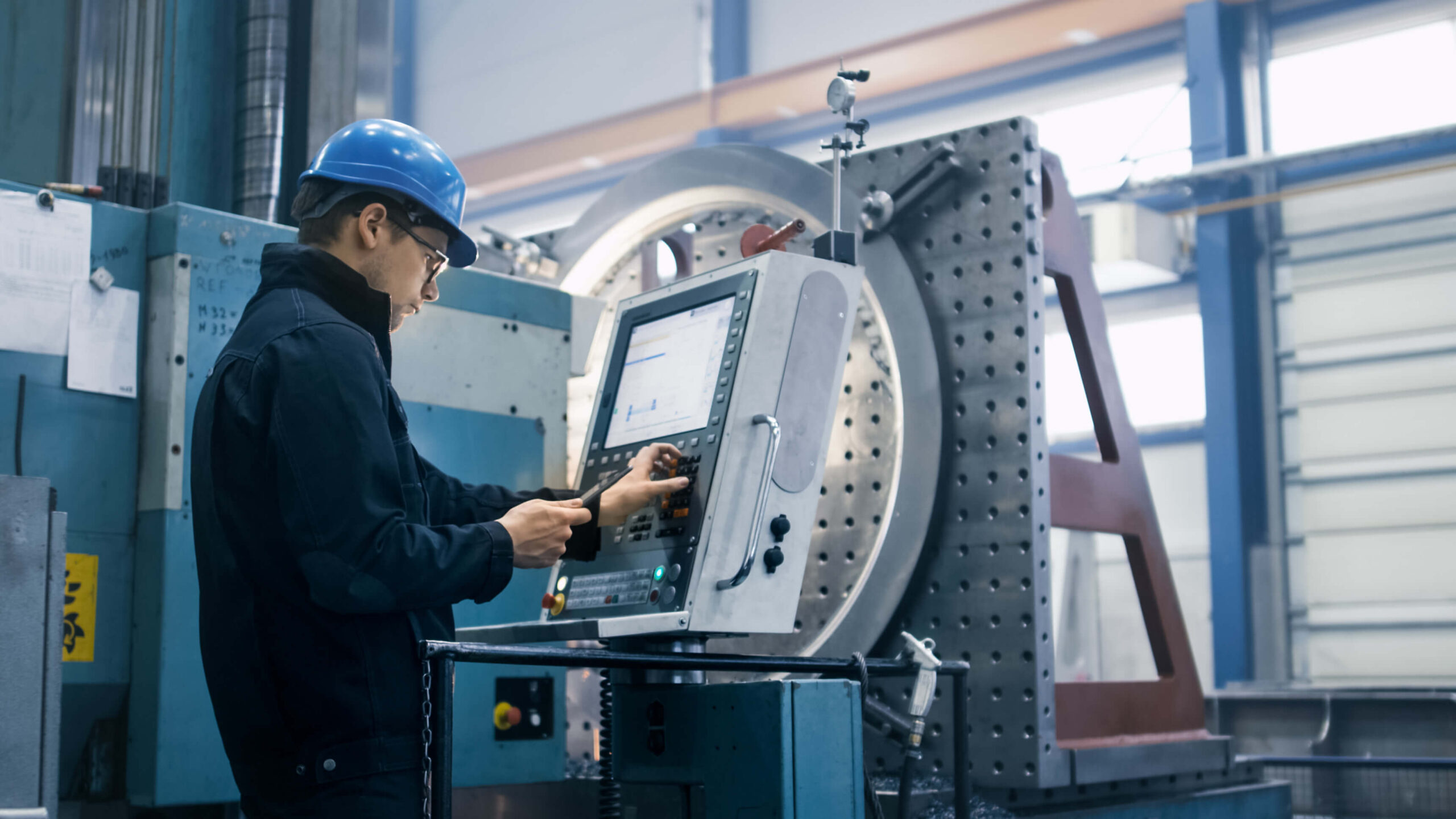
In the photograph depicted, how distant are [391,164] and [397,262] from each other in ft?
0.36

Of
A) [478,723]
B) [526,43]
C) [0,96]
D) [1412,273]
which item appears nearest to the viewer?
[478,723]

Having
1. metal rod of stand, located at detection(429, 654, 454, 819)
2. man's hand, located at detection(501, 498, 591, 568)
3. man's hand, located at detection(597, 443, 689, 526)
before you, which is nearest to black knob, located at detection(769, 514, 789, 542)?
man's hand, located at detection(597, 443, 689, 526)

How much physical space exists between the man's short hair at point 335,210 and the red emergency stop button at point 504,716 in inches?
40.1

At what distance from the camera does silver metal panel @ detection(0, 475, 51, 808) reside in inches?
46.8

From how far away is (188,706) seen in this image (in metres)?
1.88

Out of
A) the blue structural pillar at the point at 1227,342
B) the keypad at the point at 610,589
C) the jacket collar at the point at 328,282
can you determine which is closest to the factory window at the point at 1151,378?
the blue structural pillar at the point at 1227,342

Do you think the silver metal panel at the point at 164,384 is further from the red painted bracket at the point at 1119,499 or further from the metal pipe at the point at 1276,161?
the metal pipe at the point at 1276,161

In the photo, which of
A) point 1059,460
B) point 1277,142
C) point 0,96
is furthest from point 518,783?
point 1277,142

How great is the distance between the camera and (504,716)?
226 centimetres

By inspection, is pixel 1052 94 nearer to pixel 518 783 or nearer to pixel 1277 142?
pixel 1277 142

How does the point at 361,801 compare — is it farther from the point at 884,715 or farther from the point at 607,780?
the point at 884,715

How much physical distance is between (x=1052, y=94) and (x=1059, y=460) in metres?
5.59

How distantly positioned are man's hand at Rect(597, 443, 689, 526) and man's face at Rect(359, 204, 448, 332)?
33 cm

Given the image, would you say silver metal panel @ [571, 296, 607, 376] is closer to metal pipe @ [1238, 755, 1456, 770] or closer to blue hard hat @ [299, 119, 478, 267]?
blue hard hat @ [299, 119, 478, 267]
